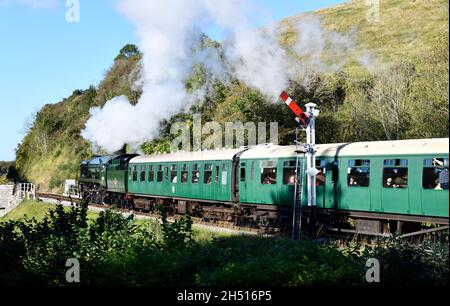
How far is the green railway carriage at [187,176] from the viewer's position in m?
22.6

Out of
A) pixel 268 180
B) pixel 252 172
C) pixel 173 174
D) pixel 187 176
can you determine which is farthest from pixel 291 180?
pixel 173 174

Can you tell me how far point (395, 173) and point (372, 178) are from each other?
807 mm

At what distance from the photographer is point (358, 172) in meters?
16.9

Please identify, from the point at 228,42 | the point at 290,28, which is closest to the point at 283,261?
the point at 228,42

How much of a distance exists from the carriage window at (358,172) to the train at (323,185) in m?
0.03

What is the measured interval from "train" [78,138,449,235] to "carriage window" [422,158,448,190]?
25 millimetres

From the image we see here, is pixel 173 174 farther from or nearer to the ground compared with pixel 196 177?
farther from the ground

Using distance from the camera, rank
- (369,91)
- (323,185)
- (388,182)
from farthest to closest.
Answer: (369,91)
(323,185)
(388,182)

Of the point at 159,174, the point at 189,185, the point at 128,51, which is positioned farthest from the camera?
the point at 128,51

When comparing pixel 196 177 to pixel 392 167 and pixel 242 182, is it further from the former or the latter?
pixel 392 167

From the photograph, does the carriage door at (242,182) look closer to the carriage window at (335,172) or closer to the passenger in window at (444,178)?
the carriage window at (335,172)

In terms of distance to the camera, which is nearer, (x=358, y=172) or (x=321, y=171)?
(x=358, y=172)

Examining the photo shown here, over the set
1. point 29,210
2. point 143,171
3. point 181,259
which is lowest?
point 29,210

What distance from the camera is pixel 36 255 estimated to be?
43.9 feet
